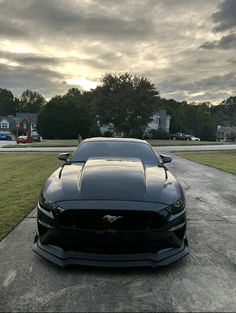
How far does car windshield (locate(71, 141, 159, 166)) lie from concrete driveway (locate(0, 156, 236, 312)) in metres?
1.50

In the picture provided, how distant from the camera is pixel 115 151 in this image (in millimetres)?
5754

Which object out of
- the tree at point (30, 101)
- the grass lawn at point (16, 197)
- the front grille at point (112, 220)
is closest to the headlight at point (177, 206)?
the front grille at point (112, 220)

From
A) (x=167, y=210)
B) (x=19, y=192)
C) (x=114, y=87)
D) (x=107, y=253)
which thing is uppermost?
(x=114, y=87)

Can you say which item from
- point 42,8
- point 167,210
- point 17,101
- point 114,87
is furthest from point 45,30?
point 17,101

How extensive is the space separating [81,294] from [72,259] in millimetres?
423

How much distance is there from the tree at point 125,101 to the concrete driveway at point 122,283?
42.4m

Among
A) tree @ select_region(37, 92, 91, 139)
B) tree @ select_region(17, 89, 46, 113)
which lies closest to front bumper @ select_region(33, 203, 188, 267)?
tree @ select_region(37, 92, 91, 139)

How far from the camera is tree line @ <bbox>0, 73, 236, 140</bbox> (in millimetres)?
46781

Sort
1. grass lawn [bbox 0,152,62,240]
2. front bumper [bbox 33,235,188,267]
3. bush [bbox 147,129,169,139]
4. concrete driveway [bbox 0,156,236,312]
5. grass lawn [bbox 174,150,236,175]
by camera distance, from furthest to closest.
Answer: bush [bbox 147,129,169,139]
grass lawn [bbox 174,150,236,175]
grass lawn [bbox 0,152,62,240]
front bumper [bbox 33,235,188,267]
concrete driveway [bbox 0,156,236,312]

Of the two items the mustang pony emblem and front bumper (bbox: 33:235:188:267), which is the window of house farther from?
the mustang pony emblem

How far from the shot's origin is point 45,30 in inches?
600

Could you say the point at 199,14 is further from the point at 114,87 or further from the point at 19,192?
the point at 114,87

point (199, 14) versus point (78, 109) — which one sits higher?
point (199, 14)

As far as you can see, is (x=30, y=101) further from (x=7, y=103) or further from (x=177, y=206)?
(x=177, y=206)
